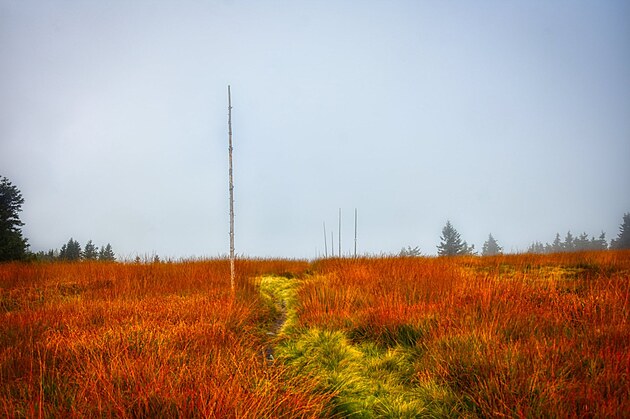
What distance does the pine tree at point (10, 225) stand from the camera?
15289 mm

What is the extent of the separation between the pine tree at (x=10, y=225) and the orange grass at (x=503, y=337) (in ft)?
57.2

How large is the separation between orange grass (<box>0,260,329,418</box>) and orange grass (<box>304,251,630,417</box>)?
123cm

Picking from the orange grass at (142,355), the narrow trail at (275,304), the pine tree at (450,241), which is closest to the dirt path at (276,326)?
the narrow trail at (275,304)

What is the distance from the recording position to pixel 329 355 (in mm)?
3660

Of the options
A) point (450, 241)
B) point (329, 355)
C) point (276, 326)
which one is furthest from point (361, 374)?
point (450, 241)

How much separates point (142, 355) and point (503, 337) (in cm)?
365

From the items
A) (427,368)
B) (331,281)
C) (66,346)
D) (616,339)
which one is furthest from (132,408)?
(331,281)

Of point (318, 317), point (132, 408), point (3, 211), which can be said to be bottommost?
point (318, 317)

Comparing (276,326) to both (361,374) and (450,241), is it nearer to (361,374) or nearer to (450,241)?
(361,374)

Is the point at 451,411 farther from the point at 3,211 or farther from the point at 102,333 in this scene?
the point at 3,211

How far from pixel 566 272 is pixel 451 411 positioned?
329 inches

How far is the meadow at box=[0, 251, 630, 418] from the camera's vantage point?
6.73 ft

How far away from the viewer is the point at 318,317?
5008mm

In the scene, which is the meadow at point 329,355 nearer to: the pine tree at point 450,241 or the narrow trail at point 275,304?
the narrow trail at point 275,304
